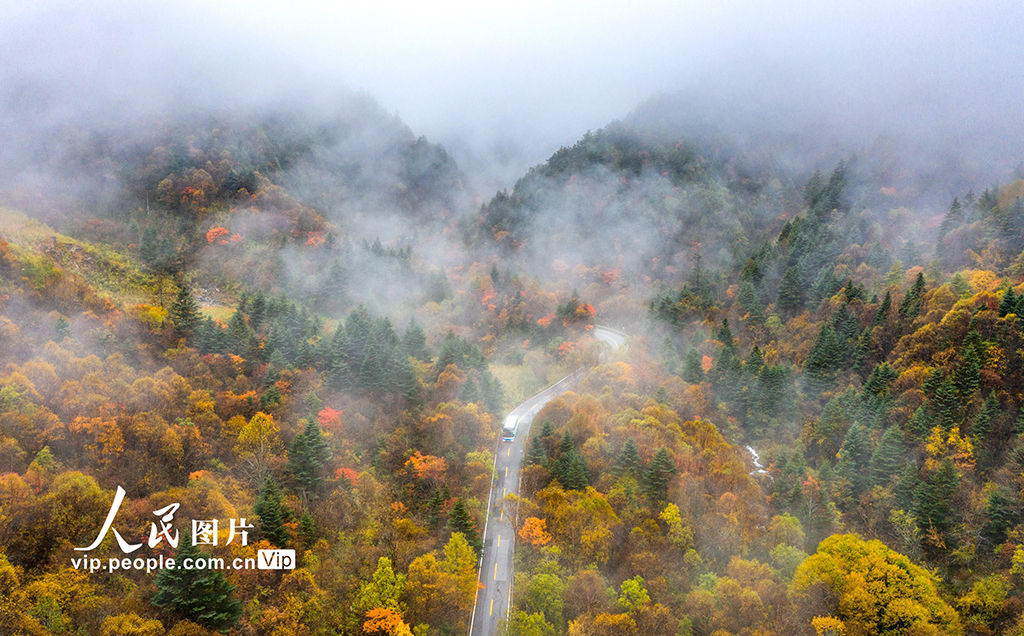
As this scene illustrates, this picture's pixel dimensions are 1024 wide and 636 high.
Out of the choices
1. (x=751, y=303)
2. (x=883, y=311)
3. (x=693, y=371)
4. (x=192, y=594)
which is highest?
(x=751, y=303)

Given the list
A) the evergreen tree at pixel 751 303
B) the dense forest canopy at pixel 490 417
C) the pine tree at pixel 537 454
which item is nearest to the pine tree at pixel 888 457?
the dense forest canopy at pixel 490 417

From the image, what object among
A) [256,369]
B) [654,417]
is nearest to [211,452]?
[256,369]

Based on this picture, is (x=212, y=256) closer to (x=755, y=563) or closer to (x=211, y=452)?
(x=211, y=452)

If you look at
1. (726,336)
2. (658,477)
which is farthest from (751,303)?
(658,477)

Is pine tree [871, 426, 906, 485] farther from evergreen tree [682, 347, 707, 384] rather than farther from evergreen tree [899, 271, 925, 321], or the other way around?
evergreen tree [682, 347, 707, 384]

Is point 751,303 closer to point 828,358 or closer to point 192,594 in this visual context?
point 828,358

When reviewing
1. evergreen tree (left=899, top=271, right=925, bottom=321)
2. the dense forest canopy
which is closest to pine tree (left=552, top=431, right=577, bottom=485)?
the dense forest canopy
